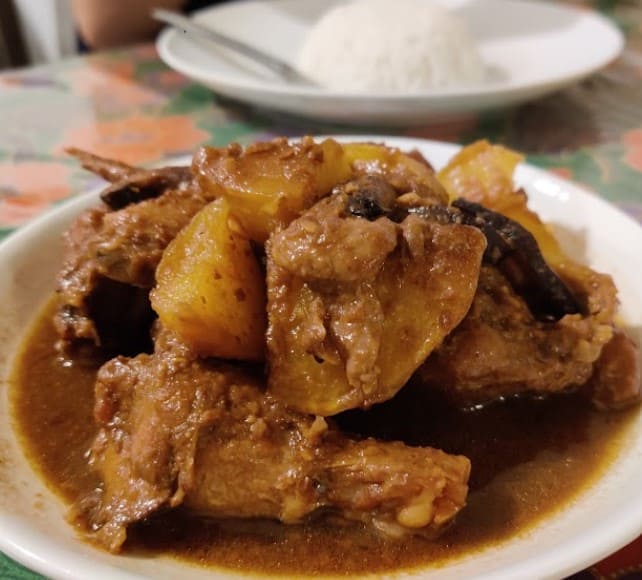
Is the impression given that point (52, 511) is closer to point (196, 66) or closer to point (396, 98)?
point (396, 98)

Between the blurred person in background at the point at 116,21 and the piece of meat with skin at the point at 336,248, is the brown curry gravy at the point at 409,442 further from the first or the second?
the blurred person in background at the point at 116,21

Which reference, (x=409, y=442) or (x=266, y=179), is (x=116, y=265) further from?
(x=409, y=442)

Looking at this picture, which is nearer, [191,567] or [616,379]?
[191,567]

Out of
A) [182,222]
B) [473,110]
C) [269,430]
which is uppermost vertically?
[182,222]

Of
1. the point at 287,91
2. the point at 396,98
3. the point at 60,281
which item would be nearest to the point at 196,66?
the point at 287,91

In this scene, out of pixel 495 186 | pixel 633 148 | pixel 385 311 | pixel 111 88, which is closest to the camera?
pixel 385 311

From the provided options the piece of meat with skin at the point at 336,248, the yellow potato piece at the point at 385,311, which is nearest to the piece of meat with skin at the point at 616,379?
the yellow potato piece at the point at 385,311

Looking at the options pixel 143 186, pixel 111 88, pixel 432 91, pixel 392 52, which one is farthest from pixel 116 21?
pixel 143 186
